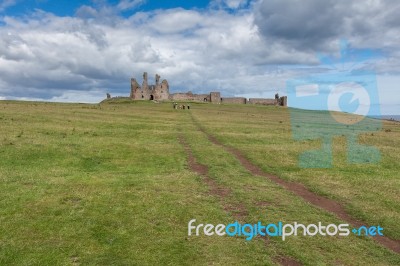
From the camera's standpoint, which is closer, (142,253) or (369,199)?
(142,253)

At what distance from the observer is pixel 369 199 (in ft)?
67.3

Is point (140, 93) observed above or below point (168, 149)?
above

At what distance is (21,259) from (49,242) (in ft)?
4.27

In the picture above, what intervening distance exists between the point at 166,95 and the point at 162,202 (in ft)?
468

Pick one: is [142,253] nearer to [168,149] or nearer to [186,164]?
[186,164]

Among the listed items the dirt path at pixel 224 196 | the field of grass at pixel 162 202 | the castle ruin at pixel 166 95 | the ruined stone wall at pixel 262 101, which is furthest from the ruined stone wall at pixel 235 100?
the dirt path at pixel 224 196

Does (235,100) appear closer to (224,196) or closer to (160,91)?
(160,91)

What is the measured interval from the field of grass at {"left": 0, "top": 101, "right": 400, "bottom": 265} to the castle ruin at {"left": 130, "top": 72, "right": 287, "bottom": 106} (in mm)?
122192

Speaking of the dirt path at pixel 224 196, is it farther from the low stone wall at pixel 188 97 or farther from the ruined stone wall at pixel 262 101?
the ruined stone wall at pixel 262 101

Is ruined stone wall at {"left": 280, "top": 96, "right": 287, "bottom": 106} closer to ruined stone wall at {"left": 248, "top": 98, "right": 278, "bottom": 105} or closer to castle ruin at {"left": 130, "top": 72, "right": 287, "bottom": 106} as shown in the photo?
castle ruin at {"left": 130, "top": 72, "right": 287, "bottom": 106}

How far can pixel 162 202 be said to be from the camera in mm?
18188

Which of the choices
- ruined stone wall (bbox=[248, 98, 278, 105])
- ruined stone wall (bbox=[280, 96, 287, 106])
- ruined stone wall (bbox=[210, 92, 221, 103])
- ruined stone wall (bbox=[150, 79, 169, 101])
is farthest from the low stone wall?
ruined stone wall (bbox=[280, 96, 287, 106])

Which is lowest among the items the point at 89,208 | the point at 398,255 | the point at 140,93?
the point at 398,255

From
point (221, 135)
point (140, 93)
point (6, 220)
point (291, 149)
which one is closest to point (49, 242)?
point (6, 220)
